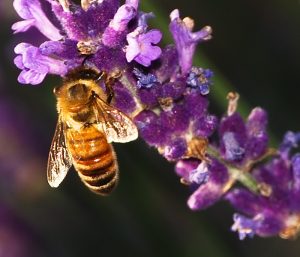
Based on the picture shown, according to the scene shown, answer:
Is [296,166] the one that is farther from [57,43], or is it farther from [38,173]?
[38,173]

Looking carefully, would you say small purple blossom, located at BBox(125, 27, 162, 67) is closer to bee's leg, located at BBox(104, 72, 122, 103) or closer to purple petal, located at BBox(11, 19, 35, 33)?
bee's leg, located at BBox(104, 72, 122, 103)

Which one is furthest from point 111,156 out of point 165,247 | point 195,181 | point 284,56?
point 284,56

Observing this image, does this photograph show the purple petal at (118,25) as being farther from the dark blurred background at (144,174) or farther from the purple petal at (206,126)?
the dark blurred background at (144,174)

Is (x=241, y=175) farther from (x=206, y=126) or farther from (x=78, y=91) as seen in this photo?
(x=78, y=91)

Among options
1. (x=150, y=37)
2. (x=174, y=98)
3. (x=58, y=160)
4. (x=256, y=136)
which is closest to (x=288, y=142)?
(x=256, y=136)

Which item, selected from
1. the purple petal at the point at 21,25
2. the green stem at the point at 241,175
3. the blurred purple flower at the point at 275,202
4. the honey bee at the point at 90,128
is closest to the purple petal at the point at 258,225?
the blurred purple flower at the point at 275,202
